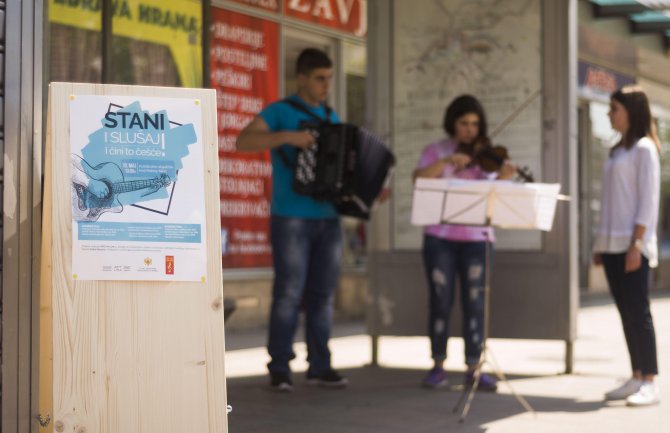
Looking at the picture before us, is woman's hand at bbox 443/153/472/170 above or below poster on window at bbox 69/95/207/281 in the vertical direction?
above

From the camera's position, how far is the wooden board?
386 centimetres

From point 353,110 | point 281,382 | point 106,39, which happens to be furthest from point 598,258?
point 353,110

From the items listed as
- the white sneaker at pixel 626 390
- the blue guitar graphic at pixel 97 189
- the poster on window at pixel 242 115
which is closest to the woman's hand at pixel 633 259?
the white sneaker at pixel 626 390

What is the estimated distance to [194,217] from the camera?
157 inches

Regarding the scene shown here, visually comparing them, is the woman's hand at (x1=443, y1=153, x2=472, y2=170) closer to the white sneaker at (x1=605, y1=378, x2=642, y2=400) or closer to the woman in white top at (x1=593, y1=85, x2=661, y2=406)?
the woman in white top at (x1=593, y1=85, x2=661, y2=406)

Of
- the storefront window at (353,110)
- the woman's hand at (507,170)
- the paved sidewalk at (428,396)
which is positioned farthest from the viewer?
the storefront window at (353,110)

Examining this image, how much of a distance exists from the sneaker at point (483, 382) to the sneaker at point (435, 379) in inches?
6.9

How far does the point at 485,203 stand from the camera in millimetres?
6375

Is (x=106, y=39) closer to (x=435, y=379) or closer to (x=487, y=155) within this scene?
(x=487, y=155)

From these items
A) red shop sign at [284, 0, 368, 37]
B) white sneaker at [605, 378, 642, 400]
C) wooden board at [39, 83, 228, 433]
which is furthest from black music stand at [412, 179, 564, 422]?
red shop sign at [284, 0, 368, 37]

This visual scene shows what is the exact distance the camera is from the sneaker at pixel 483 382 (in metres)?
7.04

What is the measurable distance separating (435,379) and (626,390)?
119cm

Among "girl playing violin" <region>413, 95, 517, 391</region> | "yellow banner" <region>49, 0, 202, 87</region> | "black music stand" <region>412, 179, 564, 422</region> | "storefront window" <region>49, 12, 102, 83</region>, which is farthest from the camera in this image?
"yellow banner" <region>49, 0, 202, 87</region>

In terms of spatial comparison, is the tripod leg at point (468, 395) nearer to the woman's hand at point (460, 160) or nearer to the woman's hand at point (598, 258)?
the woman's hand at point (598, 258)
